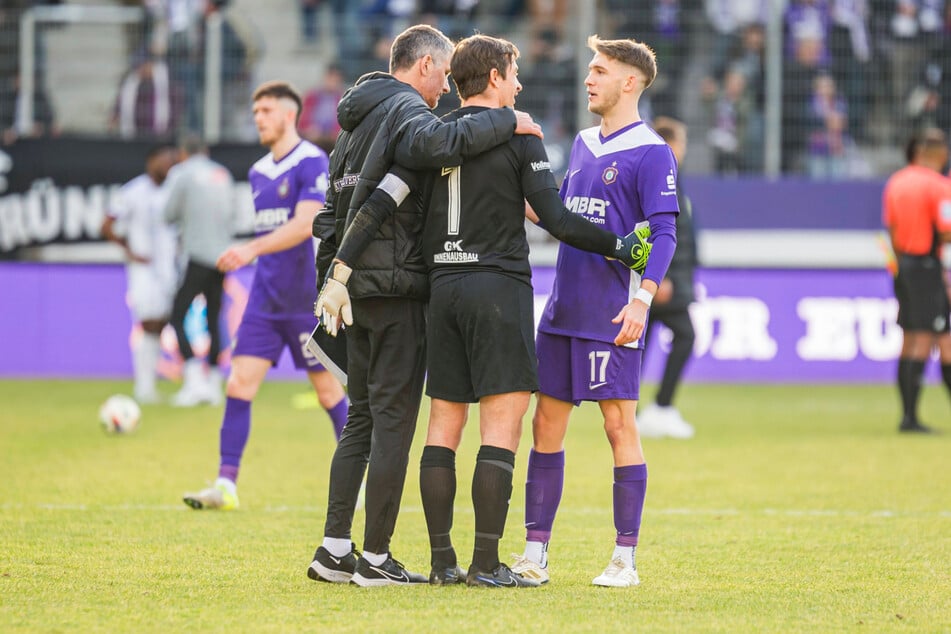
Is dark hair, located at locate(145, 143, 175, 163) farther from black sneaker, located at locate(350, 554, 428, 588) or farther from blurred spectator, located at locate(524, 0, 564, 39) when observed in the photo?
black sneaker, located at locate(350, 554, 428, 588)

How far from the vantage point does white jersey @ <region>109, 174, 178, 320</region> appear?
49.8 ft

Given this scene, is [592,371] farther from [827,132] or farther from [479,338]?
[827,132]

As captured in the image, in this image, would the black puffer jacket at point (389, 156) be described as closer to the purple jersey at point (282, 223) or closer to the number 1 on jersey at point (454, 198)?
the number 1 on jersey at point (454, 198)

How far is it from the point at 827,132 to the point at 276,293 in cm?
1133

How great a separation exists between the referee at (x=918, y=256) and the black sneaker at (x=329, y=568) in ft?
24.8

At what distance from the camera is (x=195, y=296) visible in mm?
14086

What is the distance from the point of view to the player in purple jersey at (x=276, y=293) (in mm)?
8016

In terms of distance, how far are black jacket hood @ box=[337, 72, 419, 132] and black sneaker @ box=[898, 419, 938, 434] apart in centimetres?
761

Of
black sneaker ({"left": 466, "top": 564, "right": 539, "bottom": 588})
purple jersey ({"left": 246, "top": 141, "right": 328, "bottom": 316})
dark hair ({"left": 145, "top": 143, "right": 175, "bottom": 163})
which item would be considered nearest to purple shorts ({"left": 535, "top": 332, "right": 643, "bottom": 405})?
black sneaker ({"left": 466, "top": 564, "right": 539, "bottom": 588})

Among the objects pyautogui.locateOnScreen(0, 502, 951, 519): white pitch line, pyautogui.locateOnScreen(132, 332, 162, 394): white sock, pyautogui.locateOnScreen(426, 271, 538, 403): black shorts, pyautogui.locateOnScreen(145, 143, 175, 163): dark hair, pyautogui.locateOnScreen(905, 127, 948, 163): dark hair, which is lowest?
pyautogui.locateOnScreen(132, 332, 162, 394): white sock

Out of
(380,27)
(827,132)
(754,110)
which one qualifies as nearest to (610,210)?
(754,110)

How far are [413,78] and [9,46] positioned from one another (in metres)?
13.0

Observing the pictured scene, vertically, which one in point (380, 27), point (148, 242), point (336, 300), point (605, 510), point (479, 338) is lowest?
point (605, 510)

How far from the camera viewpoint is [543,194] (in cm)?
559
